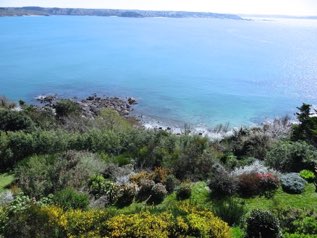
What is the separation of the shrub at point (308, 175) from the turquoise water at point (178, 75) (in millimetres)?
26719

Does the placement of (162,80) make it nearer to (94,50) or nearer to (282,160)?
(94,50)

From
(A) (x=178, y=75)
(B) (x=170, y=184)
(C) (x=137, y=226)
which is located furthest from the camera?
(A) (x=178, y=75)

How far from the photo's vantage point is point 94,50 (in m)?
107

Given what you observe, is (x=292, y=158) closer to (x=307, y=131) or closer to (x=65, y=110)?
(x=307, y=131)

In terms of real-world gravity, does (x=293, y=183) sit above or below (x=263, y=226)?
below

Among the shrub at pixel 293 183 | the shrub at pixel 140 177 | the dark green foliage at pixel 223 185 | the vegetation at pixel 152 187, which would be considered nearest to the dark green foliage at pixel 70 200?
the vegetation at pixel 152 187

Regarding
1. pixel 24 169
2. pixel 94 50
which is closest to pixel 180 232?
pixel 24 169

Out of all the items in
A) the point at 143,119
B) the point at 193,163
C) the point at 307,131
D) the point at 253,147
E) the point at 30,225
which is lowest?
the point at 143,119

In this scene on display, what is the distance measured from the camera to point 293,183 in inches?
599

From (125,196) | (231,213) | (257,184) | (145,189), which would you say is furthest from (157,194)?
(257,184)

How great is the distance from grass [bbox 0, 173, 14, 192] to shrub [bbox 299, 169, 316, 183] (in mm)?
12410

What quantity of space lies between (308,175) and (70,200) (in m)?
9.61

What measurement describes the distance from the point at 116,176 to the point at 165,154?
10.3 ft

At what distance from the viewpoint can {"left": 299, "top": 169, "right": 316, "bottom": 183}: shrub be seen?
16.2m
